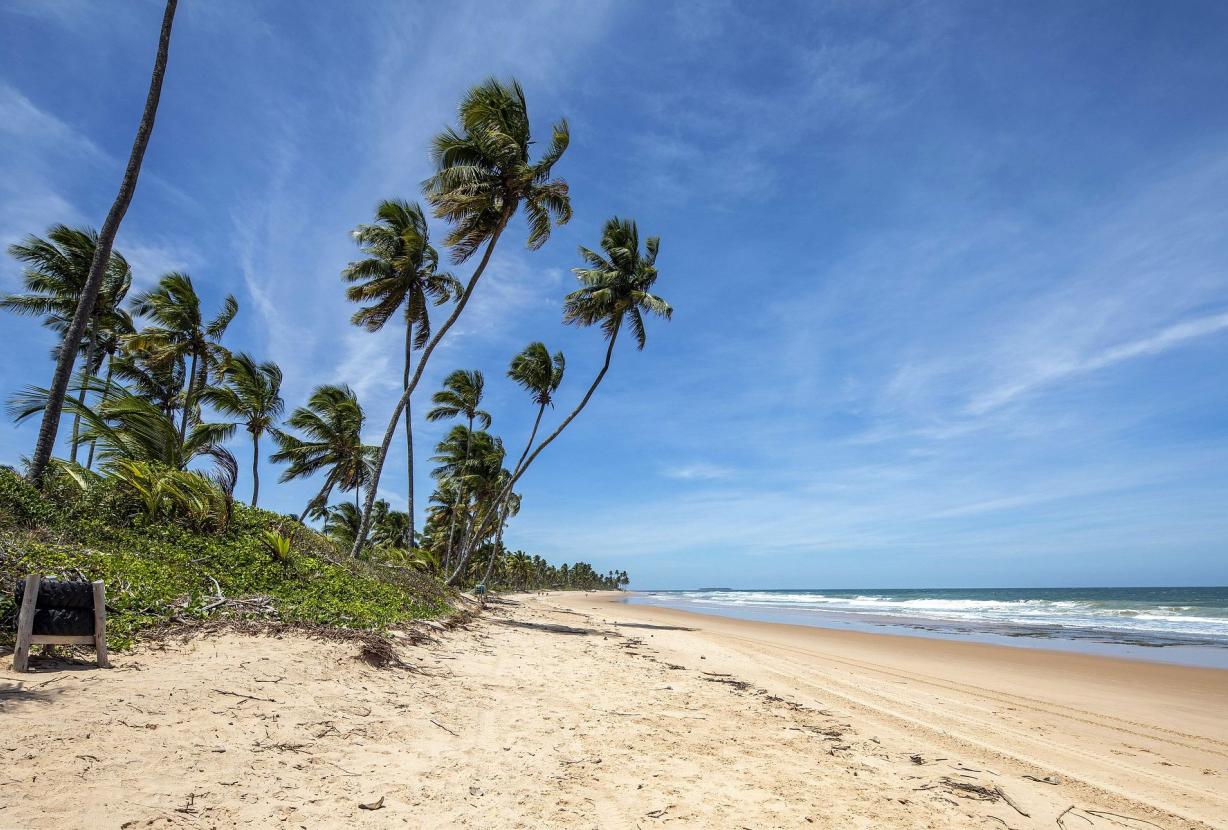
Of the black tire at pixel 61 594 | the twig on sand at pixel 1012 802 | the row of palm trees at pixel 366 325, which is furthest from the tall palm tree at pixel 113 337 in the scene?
the twig on sand at pixel 1012 802

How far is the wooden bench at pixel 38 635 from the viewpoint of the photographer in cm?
427

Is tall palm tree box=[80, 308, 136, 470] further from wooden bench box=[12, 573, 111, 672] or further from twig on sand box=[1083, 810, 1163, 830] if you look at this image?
twig on sand box=[1083, 810, 1163, 830]

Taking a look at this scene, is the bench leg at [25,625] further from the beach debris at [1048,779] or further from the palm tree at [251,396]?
the palm tree at [251,396]

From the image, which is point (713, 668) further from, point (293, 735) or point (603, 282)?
point (603, 282)

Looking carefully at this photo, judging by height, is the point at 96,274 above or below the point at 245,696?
above

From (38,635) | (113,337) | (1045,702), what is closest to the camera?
(38,635)

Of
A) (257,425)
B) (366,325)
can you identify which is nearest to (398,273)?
(366,325)

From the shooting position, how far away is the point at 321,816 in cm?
333

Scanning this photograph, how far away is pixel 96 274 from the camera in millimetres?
9125


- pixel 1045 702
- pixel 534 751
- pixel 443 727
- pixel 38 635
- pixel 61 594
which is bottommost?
pixel 1045 702

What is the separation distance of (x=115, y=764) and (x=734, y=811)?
12.3 feet

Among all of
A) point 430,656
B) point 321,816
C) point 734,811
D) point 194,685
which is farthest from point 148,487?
point 734,811

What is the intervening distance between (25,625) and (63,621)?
0.82ft

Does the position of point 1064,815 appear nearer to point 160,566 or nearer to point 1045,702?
point 1045,702
